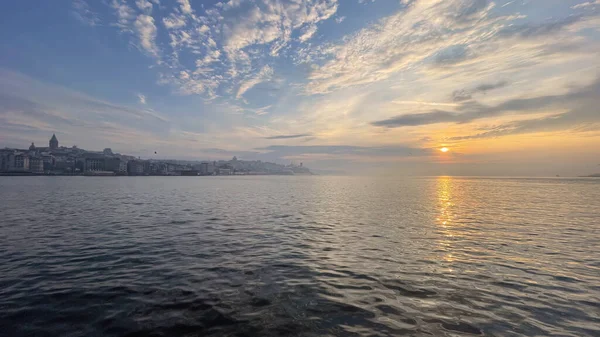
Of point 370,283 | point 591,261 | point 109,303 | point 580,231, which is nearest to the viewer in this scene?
point 109,303

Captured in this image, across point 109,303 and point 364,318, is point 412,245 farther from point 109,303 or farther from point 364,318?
point 109,303

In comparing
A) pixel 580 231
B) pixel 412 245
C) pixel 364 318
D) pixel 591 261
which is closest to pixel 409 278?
pixel 364 318

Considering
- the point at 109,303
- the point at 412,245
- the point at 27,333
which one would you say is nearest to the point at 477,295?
the point at 412,245

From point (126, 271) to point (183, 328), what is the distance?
9.20 metres

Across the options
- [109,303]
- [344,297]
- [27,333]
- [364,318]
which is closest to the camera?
[27,333]

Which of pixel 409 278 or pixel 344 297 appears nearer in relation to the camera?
pixel 344 297

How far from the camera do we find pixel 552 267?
758 inches

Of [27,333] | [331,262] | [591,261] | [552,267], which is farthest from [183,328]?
[591,261]

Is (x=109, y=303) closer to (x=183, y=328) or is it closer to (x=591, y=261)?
(x=183, y=328)

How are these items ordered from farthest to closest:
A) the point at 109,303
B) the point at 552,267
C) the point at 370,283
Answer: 1. the point at 552,267
2. the point at 370,283
3. the point at 109,303

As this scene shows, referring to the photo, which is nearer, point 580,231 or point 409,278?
point 409,278

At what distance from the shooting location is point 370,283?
53.2 feet

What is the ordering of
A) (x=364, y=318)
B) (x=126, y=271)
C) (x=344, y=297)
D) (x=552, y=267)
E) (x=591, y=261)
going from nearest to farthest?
(x=364, y=318), (x=344, y=297), (x=126, y=271), (x=552, y=267), (x=591, y=261)

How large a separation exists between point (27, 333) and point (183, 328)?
5.63m
